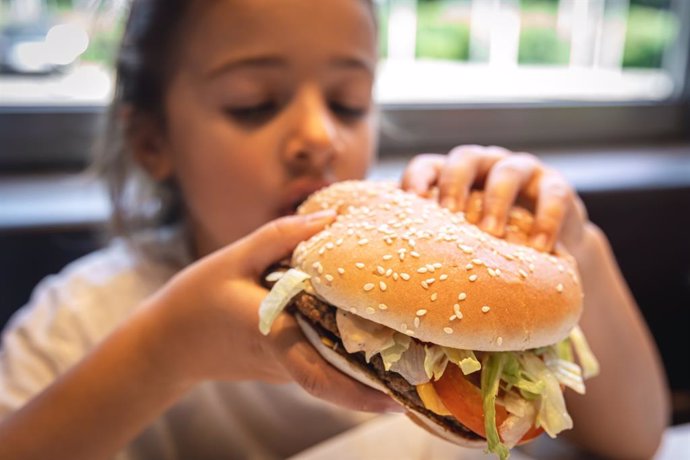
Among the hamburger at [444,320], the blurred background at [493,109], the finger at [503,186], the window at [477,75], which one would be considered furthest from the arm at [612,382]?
the window at [477,75]

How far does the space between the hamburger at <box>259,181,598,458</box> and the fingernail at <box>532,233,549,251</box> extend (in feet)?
0.20

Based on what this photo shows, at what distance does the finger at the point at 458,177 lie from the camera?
3.15 feet

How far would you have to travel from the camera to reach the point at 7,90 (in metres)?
2.17

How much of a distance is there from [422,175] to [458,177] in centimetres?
7

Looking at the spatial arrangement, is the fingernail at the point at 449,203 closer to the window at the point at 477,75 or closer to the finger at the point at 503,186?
the finger at the point at 503,186

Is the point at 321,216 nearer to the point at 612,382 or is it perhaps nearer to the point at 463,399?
the point at 463,399

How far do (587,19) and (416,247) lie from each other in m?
2.61

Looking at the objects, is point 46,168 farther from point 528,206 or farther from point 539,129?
point 539,129

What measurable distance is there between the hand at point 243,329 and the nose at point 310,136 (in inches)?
10.1

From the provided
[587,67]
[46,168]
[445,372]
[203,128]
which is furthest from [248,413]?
[587,67]

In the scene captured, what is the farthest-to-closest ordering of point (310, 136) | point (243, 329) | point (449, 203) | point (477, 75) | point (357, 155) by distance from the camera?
1. point (477, 75)
2. point (357, 155)
3. point (310, 136)
4. point (449, 203)
5. point (243, 329)

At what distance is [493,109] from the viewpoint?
8.96 ft

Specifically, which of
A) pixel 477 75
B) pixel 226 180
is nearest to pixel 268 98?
pixel 226 180

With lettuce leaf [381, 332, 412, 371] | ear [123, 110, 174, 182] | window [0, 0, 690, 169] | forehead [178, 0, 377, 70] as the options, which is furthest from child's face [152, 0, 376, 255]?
window [0, 0, 690, 169]
